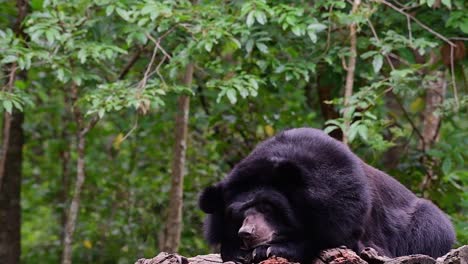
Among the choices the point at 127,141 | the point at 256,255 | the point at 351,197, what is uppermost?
the point at 127,141

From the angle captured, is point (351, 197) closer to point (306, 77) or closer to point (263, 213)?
point (263, 213)

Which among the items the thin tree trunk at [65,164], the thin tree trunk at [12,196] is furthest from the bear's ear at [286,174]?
the thin tree trunk at [65,164]

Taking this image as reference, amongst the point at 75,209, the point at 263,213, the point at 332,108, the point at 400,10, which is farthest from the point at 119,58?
the point at 263,213

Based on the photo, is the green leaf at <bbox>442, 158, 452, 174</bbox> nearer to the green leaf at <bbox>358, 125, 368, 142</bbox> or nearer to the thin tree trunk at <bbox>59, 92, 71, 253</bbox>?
the green leaf at <bbox>358, 125, 368, 142</bbox>

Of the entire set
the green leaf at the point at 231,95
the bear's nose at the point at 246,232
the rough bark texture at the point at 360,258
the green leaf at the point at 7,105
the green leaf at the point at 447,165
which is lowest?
the rough bark texture at the point at 360,258

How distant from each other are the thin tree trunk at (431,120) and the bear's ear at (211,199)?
3.23m

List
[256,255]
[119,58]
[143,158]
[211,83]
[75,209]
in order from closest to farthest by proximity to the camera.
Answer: [256,255], [211,83], [75,209], [119,58], [143,158]

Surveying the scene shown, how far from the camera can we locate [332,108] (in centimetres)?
836

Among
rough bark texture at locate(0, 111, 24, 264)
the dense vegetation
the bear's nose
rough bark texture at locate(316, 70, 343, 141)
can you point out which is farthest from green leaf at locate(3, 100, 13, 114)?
rough bark texture at locate(316, 70, 343, 141)

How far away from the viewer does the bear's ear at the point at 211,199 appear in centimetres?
493

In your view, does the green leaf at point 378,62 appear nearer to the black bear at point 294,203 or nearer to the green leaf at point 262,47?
the green leaf at point 262,47

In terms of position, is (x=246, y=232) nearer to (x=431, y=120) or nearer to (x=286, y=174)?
(x=286, y=174)

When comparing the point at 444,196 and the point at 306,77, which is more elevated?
the point at 306,77

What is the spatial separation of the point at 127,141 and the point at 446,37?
4671 mm
